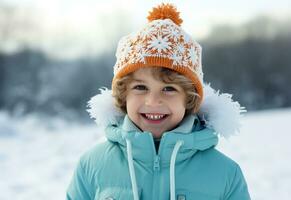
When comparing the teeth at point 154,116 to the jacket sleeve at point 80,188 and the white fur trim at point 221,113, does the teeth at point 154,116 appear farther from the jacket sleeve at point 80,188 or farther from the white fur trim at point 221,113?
the jacket sleeve at point 80,188

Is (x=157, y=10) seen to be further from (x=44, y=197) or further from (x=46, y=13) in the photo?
(x=46, y=13)

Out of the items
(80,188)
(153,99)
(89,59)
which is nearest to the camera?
(153,99)

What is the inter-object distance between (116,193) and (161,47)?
1.71 ft

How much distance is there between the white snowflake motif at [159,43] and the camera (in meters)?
1.71

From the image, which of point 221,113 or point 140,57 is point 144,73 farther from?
point 221,113

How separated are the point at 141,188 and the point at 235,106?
0.49 meters

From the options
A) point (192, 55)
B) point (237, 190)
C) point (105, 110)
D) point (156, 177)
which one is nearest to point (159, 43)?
point (192, 55)

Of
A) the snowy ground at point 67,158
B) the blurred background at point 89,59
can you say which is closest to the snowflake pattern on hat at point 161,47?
the snowy ground at point 67,158

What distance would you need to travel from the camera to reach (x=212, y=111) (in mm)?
1864

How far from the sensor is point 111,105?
1901 mm

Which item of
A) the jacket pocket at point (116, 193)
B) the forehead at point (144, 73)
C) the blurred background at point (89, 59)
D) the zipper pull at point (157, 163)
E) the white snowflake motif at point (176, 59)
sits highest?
the blurred background at point (89, 59)

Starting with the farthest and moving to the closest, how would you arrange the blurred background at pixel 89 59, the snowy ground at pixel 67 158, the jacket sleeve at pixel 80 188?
1. the blurred background at pixel 89 59
2. the snowy ground at pixel 67 158
3. the jacket sleeve at pixel 80 188

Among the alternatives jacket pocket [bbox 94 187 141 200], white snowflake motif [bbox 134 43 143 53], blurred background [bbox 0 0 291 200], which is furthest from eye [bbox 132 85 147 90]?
blurred background [bbox 0 0 291 200]

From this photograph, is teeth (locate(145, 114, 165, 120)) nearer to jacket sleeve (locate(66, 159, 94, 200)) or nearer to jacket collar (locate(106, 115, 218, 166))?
jacket collar (locate(106, 115, 218, 166))
